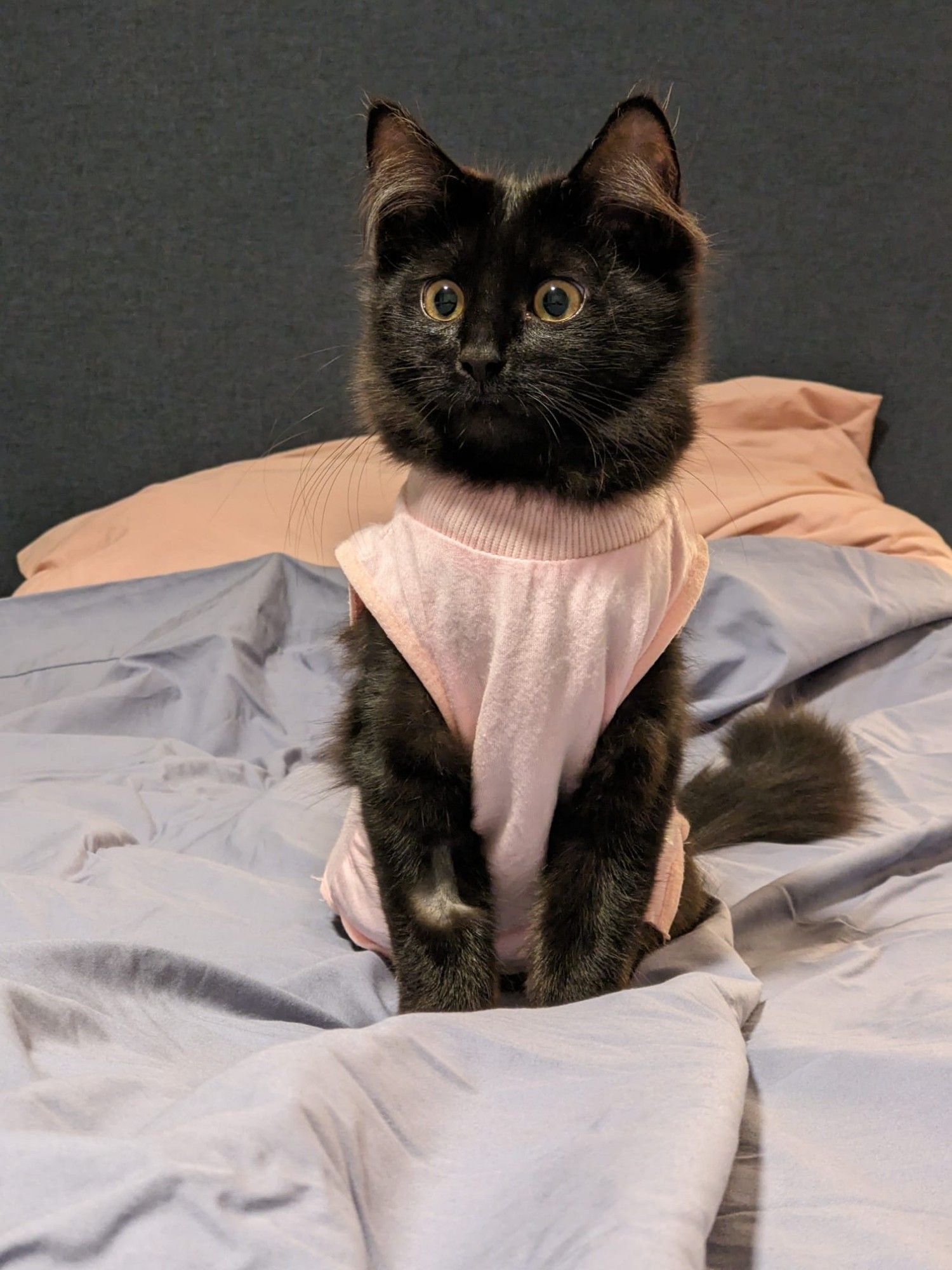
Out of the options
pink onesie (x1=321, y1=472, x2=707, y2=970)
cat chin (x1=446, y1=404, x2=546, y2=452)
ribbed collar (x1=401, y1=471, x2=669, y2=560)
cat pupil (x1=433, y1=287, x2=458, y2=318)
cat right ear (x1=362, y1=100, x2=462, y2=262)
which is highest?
cat right ear (x1=362, y1=100, x2=462, y2=262)

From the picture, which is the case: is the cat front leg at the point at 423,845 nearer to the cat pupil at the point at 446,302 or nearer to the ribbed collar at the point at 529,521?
the ribbed collar at the point at 529,521

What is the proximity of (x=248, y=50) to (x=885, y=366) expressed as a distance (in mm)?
1631

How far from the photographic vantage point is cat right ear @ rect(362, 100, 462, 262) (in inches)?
38.4

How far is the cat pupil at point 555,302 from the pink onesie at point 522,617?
0.52 feet

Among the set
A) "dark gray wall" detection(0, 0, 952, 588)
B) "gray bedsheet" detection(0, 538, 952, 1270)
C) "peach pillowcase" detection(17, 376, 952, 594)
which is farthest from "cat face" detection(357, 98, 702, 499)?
"dark gray wall" detection(0, 0, 952, 588)

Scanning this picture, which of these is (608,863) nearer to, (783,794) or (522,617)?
(522,617)

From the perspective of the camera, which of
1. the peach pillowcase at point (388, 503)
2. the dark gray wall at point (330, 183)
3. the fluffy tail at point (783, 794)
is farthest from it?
the dark gray wall at point (330, 183)

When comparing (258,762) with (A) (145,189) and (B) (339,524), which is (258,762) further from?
(A) (145,189)

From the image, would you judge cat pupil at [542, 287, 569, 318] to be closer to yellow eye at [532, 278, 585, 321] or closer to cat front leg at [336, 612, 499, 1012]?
yellow eye at [532, 278, 585, 321]

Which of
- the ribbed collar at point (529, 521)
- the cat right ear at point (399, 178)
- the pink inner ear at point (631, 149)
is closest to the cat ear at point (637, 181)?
the pink inner ear at point (631, 149)

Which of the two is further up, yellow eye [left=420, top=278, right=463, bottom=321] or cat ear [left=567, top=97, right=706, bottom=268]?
cat ear [left=567, top=97, right=706, bottom=268]

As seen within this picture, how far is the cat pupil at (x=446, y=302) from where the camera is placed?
97 centimetres

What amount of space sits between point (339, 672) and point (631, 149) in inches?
28.8

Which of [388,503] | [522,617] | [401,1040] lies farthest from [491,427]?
[388,503]
